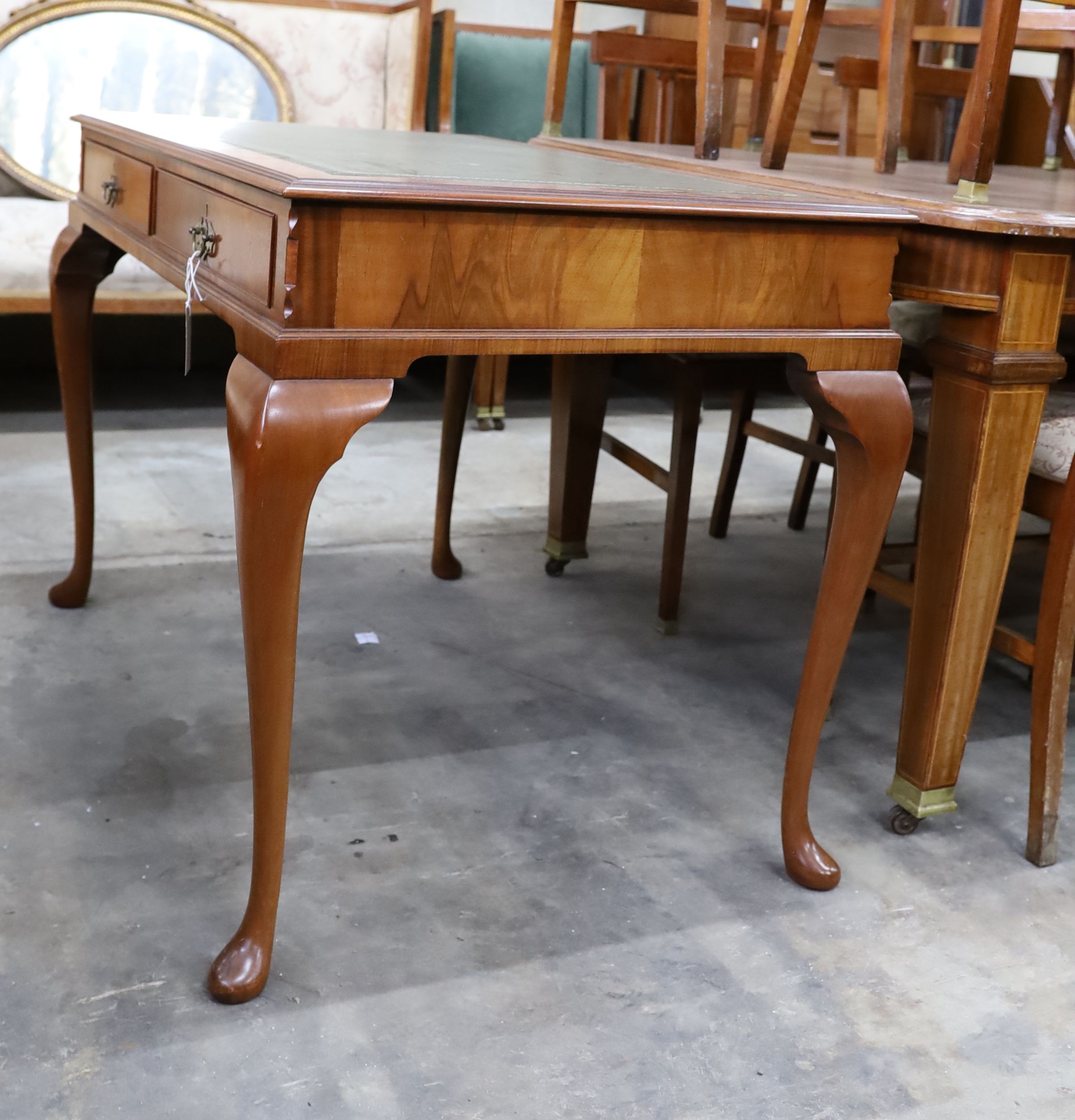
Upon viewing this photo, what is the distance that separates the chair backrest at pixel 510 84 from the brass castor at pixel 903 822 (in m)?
3.18

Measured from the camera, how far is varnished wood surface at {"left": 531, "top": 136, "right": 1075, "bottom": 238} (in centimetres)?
143

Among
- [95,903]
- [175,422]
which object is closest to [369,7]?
[175,422]

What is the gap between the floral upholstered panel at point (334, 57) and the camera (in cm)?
400

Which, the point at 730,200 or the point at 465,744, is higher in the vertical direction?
the point at 730,200

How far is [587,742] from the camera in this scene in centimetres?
194

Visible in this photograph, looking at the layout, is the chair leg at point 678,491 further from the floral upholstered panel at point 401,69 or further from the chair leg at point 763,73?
the floral upholstered panel at point 401,69

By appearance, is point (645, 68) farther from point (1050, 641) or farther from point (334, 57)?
point (1050, 641)

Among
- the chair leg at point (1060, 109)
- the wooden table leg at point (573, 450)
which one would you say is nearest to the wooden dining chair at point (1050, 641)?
the wooden table leg at point (573, 450)

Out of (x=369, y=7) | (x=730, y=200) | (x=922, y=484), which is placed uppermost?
(x=369, y=7)

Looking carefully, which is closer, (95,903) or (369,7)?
(95,903)

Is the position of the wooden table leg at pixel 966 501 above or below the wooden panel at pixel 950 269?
below

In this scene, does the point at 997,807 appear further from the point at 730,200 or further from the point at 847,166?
the point at 847,166

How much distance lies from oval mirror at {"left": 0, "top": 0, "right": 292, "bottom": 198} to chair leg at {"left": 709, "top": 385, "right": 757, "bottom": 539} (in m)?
2.03

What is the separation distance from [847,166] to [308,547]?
134 cm
